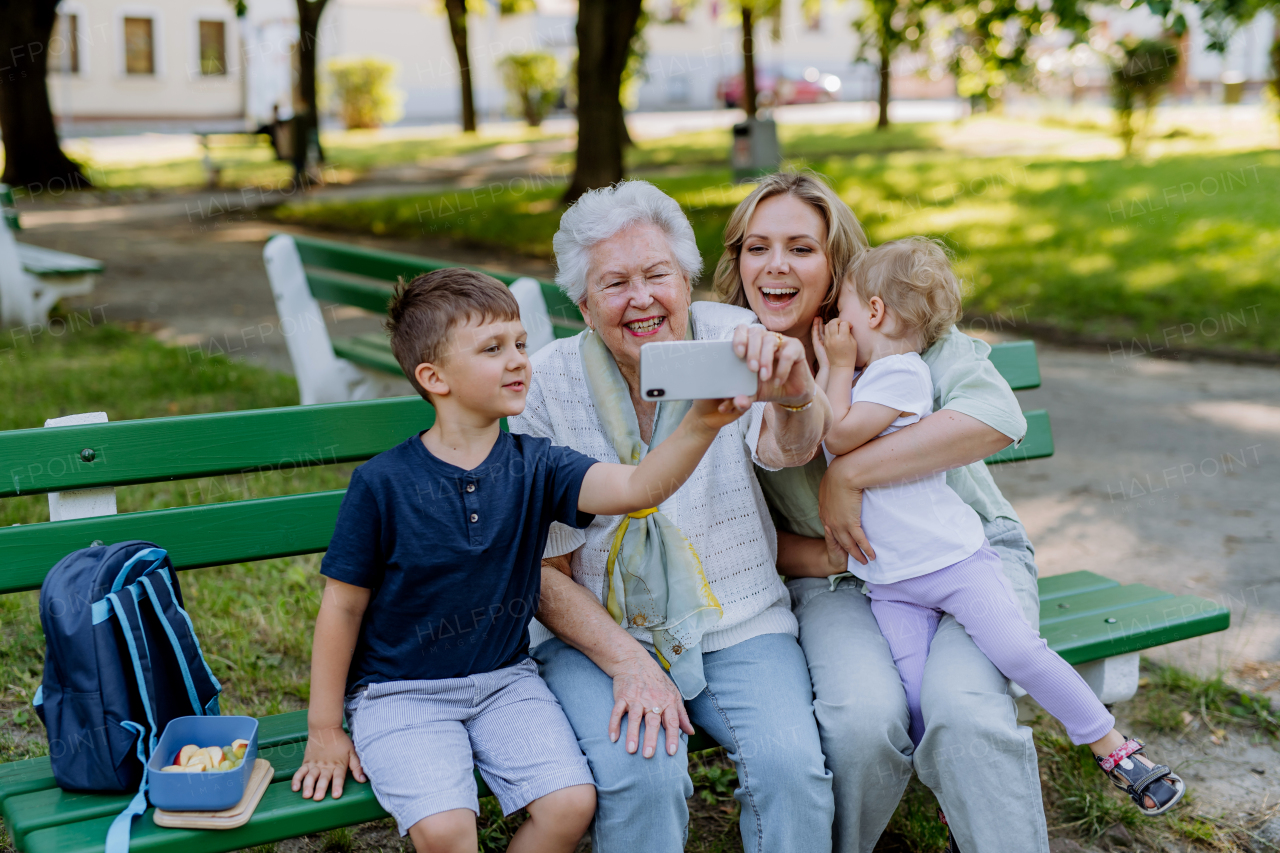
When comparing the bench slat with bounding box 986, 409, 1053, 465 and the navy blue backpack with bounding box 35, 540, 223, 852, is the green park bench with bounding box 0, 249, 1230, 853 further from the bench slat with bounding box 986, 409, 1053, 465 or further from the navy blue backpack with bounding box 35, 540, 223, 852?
the bench slat with bounding box 986, 409, 1053, 465

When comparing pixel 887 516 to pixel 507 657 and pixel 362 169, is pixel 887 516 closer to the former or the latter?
pixel 507 657

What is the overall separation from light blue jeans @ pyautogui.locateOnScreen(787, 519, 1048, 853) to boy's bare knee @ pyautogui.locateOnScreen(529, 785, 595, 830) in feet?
1.69

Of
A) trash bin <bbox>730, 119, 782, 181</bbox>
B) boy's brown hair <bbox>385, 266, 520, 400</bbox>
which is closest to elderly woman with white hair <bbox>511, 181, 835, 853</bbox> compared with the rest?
boy's brown hair <bbox>385, 266, 520, 400</bbox>

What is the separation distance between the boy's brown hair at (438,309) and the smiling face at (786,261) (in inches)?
27.5

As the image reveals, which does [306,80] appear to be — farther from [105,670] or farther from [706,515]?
[105,670]

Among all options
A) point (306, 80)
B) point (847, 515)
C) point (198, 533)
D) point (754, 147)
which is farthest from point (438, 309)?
point (306, 80)

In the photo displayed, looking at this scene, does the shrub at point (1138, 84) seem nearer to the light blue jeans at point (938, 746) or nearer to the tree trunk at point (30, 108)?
the tree trunk at point (30, 108)

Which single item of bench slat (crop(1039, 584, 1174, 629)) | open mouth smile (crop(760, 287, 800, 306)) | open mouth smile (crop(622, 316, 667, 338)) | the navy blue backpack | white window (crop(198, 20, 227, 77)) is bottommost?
bench slat (crop(1039, 584, 1174, 629))

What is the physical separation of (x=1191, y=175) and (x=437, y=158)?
12.6 meters

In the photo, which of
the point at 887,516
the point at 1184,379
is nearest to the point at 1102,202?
the point at 1184,379

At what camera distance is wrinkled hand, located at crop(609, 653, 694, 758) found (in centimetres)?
221

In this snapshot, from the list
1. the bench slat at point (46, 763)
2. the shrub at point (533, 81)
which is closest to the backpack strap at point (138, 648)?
the bench slat at point (46, 763)

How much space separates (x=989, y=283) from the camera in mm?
8852

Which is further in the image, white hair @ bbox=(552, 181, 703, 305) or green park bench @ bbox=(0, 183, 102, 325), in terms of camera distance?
green park bench @ bbox=(0, 183, 102, 325)
